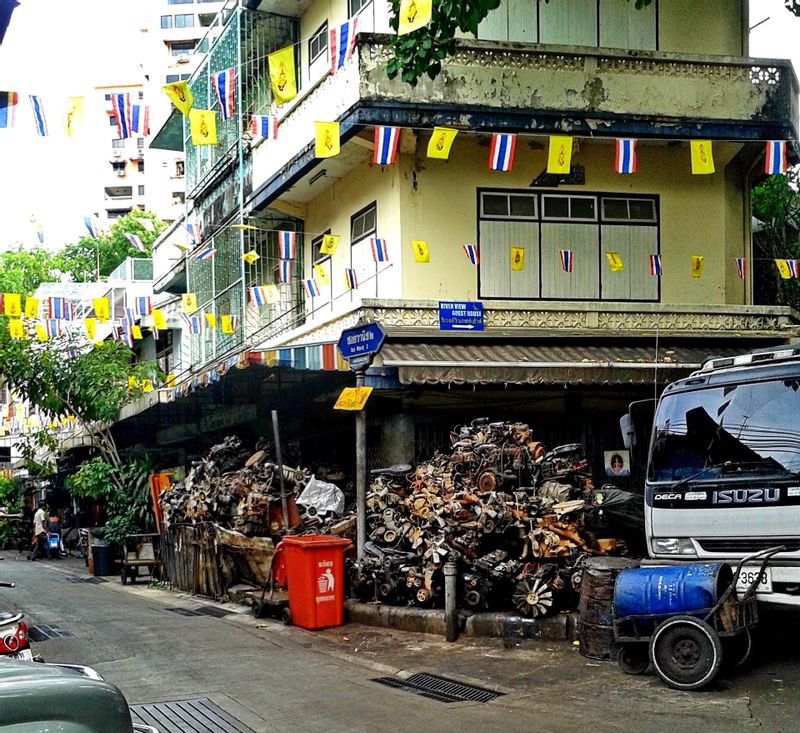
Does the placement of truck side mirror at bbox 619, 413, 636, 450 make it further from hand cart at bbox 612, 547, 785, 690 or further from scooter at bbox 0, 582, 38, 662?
scooter at bbox 0, 582, 38, 662

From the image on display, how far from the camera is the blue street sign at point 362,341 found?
38.7 ft

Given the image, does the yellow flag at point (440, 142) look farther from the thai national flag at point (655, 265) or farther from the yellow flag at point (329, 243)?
the thai national flag at point (655, 265)

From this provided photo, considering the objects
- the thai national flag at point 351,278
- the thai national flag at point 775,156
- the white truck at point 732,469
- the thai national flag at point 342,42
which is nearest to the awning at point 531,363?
the thai national flag at point 351,278

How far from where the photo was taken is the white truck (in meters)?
8.76

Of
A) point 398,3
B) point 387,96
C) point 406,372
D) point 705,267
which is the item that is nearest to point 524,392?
point 406,372

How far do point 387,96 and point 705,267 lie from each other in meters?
6.48

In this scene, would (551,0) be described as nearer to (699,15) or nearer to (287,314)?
(699,15)

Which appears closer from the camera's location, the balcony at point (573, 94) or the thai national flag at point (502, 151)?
the thai national flag at point (502, 151)

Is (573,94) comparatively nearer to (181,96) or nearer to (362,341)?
(181,96)

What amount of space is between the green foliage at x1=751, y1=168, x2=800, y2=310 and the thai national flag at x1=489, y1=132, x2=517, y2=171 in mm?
7481

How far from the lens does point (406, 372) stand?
14.4m

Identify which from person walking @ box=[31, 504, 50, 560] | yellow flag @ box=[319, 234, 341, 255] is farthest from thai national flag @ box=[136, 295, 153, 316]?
yellow flag @ box=[319, 234, 341, 255]

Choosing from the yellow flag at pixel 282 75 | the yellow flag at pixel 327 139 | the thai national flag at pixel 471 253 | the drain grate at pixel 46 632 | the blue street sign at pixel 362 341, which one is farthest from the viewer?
the thai national flag at pixel 471 253

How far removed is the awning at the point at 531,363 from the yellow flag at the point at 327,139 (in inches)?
124
